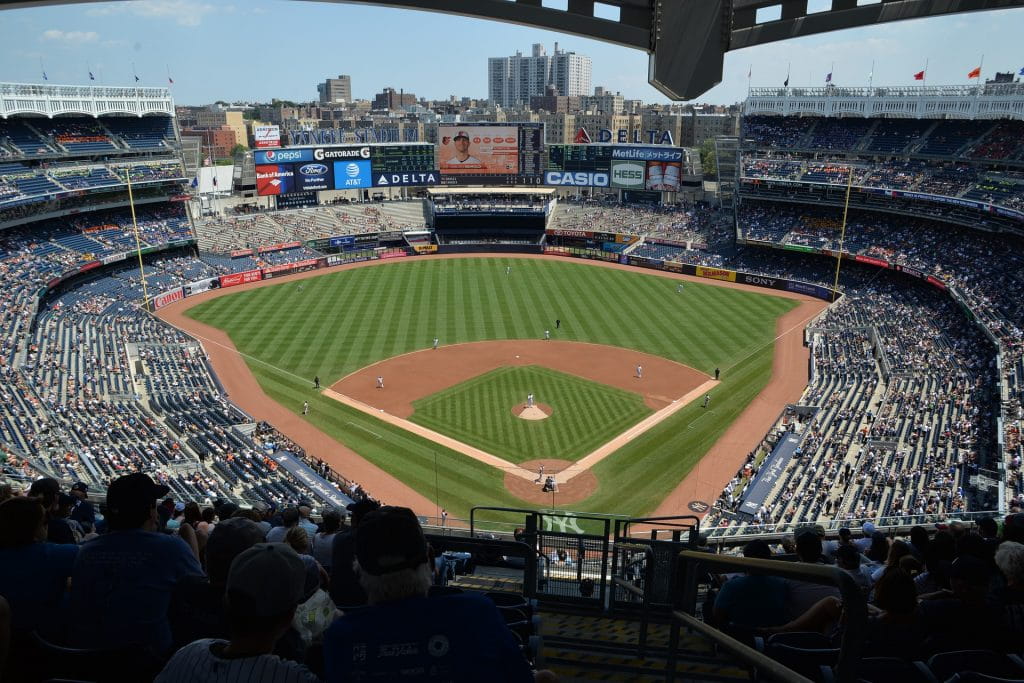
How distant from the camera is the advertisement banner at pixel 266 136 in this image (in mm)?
70188

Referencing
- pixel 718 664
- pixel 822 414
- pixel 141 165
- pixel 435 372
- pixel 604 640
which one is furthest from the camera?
pixel 141 165

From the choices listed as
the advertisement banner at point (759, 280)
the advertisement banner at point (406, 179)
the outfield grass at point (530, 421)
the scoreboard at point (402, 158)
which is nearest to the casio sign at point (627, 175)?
the advertisement banner at point (406, 179)

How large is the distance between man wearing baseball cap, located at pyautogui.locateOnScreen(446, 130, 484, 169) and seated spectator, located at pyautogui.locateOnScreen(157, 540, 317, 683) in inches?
2921

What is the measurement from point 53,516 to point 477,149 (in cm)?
6989

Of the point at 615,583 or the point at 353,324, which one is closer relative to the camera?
the point at 615,583

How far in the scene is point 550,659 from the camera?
18.5ft

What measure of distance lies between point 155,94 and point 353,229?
65.4ft

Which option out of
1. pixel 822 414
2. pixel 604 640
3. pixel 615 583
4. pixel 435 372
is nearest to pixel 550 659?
pixel 604 640

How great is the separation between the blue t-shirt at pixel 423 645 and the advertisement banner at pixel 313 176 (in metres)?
71.1

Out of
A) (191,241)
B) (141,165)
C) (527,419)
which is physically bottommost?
(527,419)

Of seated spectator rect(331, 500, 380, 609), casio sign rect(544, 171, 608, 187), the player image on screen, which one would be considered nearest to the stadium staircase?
seated spectator rect(331, 500, 380, 609)

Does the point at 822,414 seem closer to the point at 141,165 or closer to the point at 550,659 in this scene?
the point at 550,659

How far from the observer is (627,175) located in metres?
73.9

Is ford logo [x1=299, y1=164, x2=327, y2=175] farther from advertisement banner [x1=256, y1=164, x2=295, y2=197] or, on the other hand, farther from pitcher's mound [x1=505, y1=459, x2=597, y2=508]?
pitcher's mound [x1=505, y1=459, x2=597, y2=508]
